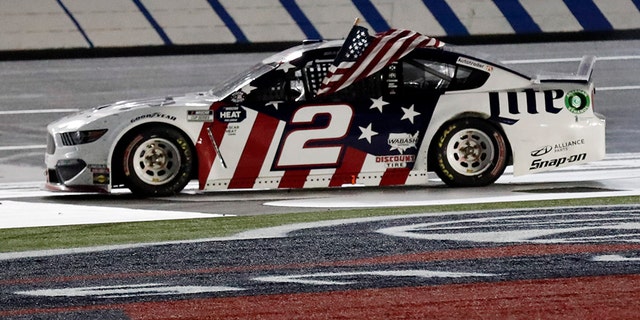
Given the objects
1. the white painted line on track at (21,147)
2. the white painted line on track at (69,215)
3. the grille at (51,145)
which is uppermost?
the grille at (51,145)

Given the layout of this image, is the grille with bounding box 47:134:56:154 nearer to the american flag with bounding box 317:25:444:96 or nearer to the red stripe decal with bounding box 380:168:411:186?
the american flag with bounding box 317:25:444:96

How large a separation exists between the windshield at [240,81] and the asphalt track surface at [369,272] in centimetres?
99

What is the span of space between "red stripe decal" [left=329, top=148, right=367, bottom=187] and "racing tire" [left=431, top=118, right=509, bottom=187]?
62 centimetres

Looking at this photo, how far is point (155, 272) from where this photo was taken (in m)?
7.95

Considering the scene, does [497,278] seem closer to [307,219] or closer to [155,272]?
[155,272]

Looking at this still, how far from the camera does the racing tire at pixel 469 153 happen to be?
38.6 feet

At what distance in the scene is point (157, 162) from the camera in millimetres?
11766

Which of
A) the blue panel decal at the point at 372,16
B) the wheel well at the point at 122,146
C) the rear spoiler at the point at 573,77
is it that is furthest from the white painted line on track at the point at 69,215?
the blue panel decal at the point at 372,16

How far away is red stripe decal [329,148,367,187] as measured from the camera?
11.7 metres

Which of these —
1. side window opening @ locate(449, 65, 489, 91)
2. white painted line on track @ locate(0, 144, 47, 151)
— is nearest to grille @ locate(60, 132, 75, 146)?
side window opening @ locate(449, 65, 489, 91)

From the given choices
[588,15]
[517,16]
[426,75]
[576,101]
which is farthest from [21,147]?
[588,15]

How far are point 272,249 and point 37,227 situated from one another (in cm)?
231

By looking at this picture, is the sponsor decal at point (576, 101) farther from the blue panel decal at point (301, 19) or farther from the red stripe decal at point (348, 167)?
the blue panel decal at point (301, 19)

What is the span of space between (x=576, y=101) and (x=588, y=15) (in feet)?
35.1
